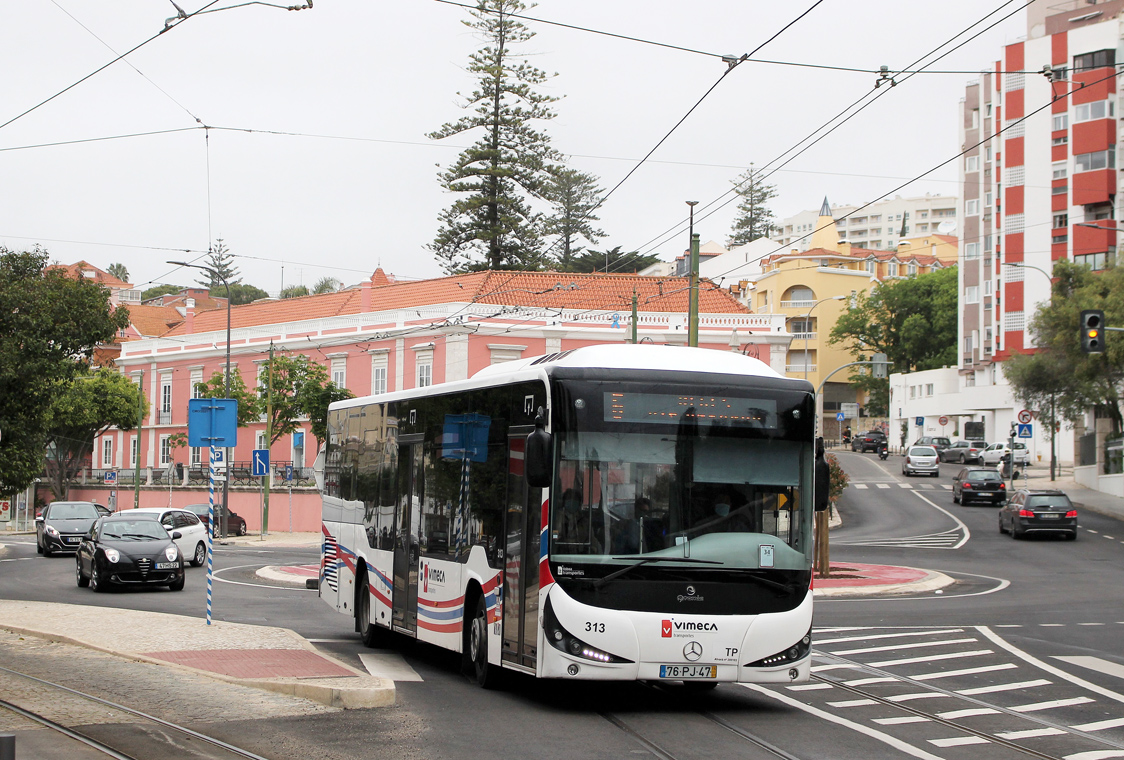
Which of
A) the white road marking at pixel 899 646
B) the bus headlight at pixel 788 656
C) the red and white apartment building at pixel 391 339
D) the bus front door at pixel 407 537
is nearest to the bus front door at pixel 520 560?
the bus headlight at pixel 788 656

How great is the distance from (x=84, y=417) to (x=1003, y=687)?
64.7 m

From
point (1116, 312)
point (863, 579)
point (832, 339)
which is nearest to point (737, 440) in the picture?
point (863, 579)

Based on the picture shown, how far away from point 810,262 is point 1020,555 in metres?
77.1

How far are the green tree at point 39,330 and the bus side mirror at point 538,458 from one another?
22592 millimetres

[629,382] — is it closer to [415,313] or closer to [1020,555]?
[1020,555]

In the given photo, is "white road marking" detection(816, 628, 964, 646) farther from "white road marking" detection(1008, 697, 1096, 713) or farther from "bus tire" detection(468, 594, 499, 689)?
"bus tire" detection(468, 594, 499, 689)

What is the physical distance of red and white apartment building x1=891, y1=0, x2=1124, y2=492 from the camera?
67.1 meters

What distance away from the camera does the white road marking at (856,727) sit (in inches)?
374

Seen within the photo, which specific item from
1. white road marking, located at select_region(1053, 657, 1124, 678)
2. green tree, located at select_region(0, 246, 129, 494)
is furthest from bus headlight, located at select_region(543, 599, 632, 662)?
green tree, located at select_region(0, 246, 129, 494)

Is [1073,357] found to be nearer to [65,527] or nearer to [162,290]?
[65,527]

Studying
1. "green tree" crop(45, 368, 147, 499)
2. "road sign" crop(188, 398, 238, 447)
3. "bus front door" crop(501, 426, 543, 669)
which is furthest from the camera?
"green tree" crop(45, 368, 147, 499)

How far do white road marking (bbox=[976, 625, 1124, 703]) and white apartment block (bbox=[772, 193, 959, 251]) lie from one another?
556 feet

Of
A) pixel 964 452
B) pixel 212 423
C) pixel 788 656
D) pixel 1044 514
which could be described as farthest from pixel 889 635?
pixel 964 452

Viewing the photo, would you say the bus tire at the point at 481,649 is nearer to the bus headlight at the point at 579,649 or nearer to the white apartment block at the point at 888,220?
the bus headlight at the point at 579,649
